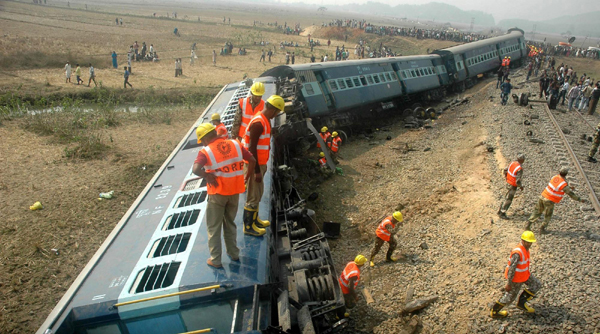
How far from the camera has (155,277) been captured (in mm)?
4148

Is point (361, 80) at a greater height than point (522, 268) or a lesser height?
greater

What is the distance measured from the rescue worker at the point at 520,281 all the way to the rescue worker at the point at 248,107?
4.50 meters

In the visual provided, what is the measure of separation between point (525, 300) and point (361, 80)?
12717 millimetres

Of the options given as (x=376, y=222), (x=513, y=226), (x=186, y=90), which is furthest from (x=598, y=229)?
(x=186, y=90)

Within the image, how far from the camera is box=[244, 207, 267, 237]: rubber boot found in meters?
4.85

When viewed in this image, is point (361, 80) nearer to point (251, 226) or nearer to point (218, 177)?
point (251, 226)

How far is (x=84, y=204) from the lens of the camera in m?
9.73

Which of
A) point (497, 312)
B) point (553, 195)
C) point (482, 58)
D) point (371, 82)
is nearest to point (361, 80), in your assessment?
point (371, 82)

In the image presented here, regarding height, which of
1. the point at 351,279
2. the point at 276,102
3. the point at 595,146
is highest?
the point at 276,102

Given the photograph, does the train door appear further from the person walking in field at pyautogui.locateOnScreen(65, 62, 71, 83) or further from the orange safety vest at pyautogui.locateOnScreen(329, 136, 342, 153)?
the person walking in field at pyautogui.locateOnScreen(65, 62, 71, 83)

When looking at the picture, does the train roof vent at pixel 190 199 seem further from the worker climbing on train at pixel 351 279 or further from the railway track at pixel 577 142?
the railway track at pixel 577 142

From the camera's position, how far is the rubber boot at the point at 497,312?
17.2 ft

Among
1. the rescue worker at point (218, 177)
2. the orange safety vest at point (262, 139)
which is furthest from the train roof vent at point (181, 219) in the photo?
the orange safety vest at point (262, 139)

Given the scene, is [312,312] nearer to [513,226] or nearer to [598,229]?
[513,226]
